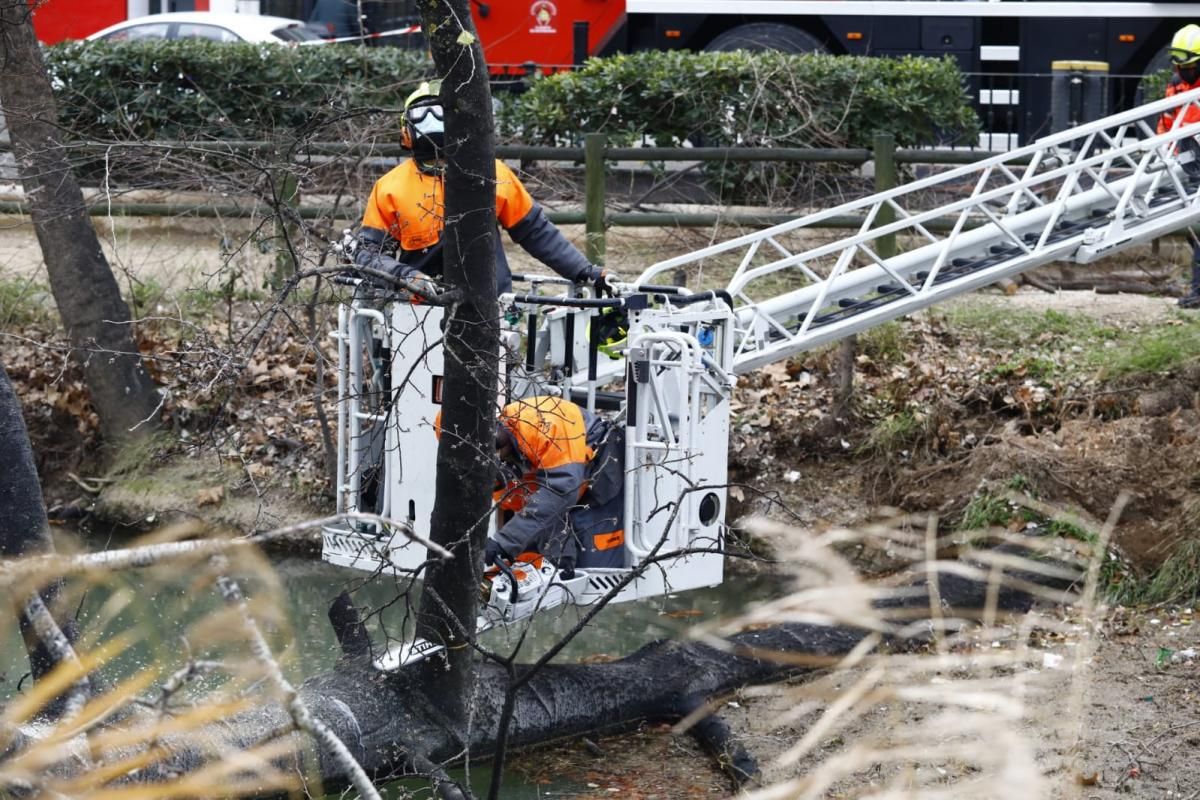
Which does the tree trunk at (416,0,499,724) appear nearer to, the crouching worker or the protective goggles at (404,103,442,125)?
the crouching worker

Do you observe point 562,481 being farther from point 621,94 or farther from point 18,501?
point 621,94

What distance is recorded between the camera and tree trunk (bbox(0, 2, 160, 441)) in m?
8.80

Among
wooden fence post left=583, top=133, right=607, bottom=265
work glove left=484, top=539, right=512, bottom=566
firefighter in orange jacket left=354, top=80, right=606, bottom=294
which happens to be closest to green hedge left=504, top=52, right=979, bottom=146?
wooden fence post left=583, top=133, right=607, bottom=265

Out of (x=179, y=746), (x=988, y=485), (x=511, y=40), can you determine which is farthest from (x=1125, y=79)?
(x=179, y=746)

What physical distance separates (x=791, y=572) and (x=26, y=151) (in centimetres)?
486

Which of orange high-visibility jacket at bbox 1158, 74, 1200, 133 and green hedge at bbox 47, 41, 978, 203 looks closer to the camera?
orange high-visibility jacket at bbox 1158, 74, 1200, 133

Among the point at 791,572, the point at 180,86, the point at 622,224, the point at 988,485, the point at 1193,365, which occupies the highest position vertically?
the point at 180,86

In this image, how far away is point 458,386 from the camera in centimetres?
536

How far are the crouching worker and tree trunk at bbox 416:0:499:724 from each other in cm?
42

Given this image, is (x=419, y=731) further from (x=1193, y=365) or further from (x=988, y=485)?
(x=1193, y=365)

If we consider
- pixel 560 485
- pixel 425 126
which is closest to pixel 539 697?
pixel 560 485

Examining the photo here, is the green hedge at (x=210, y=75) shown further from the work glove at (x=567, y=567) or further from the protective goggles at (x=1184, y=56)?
the work glove at (x=567, y=567)

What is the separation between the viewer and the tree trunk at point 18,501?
4.65 metres

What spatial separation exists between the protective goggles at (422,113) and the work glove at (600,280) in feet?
3.23
